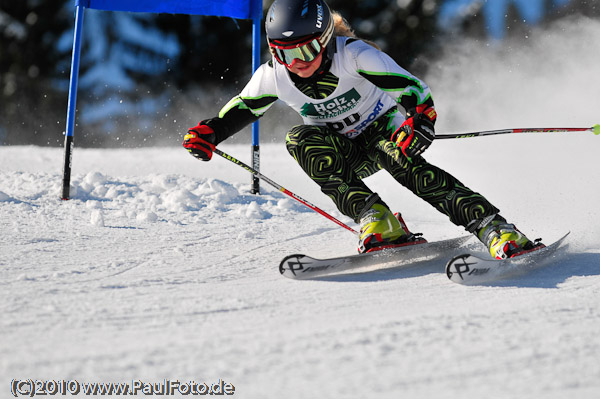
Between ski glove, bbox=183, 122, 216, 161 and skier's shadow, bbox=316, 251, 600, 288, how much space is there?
767mm

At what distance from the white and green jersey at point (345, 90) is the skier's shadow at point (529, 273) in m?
0.61

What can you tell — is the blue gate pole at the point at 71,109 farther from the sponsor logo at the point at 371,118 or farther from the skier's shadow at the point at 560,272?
the skier's shadow at the point at 560,272

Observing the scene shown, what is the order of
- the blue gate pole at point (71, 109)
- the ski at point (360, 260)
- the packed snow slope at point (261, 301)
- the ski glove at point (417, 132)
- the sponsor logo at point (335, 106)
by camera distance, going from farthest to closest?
the blue gate pole at point (71, 109)
the sponsor logo at point (335, 106)
the ski glove at point (417, 132)
the ski at point (360, 260)
the packed snow slope at point (261, 301)

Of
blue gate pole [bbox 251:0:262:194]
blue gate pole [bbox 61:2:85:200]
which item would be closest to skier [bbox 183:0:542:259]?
blue gate pole [bbox 251:0:262:194]

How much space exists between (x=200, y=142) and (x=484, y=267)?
3.99 feet

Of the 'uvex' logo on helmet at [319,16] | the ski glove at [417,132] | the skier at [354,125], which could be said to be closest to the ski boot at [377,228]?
the skier at [354,125]

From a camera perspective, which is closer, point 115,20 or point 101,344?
point 101,344

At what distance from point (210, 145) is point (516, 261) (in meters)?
1.27

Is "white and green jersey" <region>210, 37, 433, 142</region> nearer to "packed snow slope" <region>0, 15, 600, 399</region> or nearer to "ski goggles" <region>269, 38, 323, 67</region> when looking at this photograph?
"ski goggles" <region>269, 38, 323, 67</region>

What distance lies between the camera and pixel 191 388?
3.48 feet

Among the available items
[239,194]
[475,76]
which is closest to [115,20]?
[475,76]

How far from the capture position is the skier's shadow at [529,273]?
188cm

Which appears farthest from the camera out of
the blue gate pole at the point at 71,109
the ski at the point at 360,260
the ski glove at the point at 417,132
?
the blue gate pole at the point at 71,109

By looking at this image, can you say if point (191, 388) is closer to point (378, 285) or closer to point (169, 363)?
point (169, 363)
